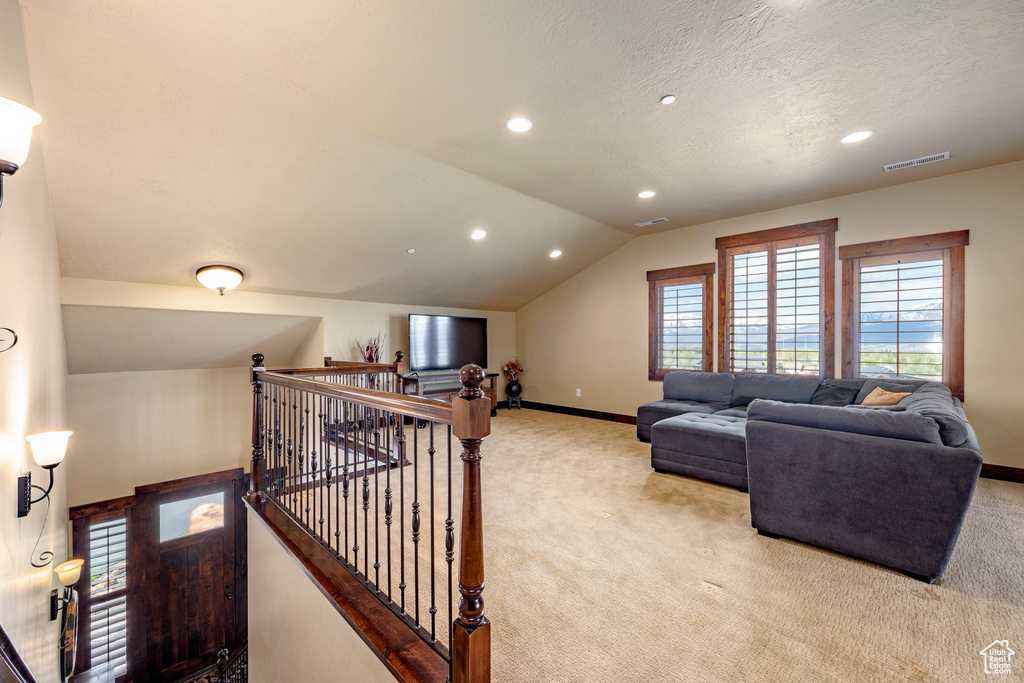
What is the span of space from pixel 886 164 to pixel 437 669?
503 cm

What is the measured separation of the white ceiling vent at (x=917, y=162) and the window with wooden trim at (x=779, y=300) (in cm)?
86

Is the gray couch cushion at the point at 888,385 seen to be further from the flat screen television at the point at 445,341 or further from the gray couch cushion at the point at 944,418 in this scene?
the flat screen television at the point at 445,341

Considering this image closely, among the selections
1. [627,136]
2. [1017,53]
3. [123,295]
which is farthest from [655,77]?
[123,295]

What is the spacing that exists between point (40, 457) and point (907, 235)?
23.3 feet

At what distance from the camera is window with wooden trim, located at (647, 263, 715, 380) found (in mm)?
5566

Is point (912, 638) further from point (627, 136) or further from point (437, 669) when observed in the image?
point (627, 136)

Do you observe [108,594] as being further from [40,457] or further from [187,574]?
[40,457]

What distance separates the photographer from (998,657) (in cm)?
165

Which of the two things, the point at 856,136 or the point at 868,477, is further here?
the point at 856,136

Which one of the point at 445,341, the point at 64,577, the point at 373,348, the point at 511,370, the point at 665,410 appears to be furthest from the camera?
the point at 511,370

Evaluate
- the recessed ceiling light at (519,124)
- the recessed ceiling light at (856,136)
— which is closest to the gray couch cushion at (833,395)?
the recessed ceiling light at (856,136)

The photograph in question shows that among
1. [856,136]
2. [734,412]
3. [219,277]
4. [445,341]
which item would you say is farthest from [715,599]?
[445,341]

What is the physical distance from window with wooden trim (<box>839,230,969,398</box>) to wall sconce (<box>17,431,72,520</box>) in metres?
6.58

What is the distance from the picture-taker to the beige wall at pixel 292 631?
182 centimetres
